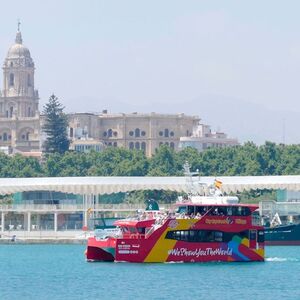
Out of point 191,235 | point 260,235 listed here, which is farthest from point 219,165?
point 191,235

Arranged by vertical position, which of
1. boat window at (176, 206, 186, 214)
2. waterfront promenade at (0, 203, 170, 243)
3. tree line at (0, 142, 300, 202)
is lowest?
boat window at (176, 206, 186, 214)

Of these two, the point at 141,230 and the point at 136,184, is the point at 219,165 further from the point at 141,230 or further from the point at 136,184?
the point at 141,230

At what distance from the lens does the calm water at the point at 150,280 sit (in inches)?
3317

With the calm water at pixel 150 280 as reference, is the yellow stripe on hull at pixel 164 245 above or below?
above

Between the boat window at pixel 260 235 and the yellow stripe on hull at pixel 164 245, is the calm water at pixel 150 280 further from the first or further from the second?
the boat window at pixel 260 235

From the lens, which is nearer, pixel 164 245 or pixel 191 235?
pixel 164 245

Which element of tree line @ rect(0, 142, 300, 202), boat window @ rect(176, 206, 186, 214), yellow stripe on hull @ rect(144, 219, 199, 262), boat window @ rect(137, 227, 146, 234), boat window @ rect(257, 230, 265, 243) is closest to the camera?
yellow stripe on hull @ rect(144, 219, 199, 262)

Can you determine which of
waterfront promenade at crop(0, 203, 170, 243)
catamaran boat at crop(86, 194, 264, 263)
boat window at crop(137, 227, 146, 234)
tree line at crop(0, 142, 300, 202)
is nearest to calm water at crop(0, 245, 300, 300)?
catamaran boat at crop(86, 194, 264, 263)

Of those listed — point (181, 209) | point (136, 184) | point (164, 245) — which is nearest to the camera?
point (164, 245)

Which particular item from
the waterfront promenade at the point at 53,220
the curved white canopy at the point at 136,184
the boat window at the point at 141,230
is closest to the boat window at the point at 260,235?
the boat window at the point at 141,230

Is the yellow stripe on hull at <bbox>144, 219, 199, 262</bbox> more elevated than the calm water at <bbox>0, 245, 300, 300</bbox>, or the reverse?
the yellow stripe on hull at <bbox>144, 219, 199, 262</bbox>

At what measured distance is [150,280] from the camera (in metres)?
89.8

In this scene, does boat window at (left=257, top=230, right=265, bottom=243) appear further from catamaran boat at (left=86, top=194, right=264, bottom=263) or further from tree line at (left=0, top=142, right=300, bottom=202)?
tree line at (left=0, top=142, right=300, bottom=202)

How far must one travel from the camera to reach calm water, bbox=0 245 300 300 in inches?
3317
